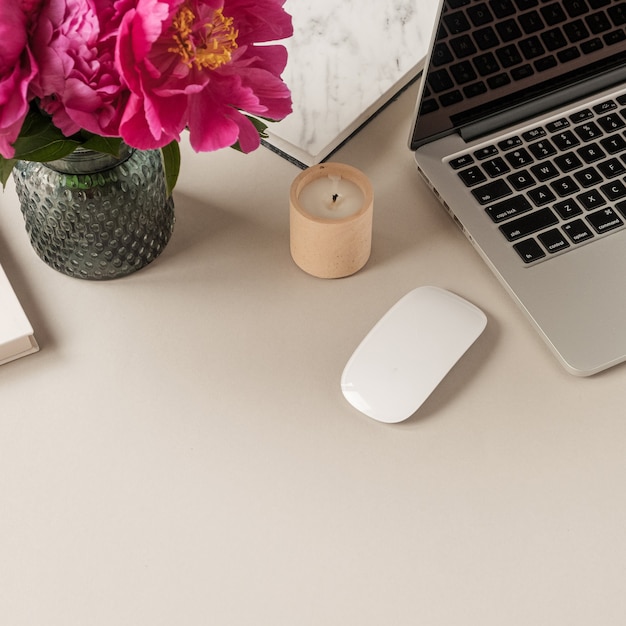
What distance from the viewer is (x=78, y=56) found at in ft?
1.63

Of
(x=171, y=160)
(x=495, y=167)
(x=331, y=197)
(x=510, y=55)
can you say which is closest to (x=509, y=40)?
(x=510, y=55)

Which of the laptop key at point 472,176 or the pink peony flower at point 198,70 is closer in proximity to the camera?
the pink peony flower at point 198,70

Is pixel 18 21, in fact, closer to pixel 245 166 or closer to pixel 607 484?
pixel 245 166

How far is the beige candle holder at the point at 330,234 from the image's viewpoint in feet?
2.34

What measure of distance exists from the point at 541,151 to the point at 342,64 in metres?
0.22

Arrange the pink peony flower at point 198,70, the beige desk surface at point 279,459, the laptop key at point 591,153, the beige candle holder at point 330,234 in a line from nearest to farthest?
1. the pink peony flower at point 198,70
2. the beige desk surface at point 279,459
3. the beige candle holder at point 330,234
4. the laptop key at point 591,153

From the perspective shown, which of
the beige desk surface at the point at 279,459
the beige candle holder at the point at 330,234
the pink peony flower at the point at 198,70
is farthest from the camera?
the beige candle holder at the point at 330,234

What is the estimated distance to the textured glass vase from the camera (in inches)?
25.8

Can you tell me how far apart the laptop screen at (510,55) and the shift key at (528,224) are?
0.12 metres

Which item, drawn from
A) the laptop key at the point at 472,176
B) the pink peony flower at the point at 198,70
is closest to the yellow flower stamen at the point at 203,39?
the pink peony flower at the point at 198,70

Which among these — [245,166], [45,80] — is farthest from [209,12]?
[245,166]

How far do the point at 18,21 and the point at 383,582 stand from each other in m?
0.45

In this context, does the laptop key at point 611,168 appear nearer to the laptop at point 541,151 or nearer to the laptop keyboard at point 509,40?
the laptop at point 541,151

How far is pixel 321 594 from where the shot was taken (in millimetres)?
608
